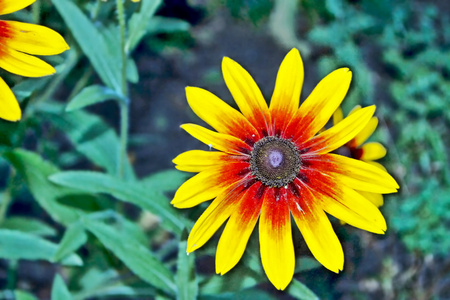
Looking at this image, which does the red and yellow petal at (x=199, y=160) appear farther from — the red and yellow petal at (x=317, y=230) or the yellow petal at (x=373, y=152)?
the yellow petal at (x=373, y=152)

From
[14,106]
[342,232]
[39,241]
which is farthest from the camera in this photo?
[39,241]

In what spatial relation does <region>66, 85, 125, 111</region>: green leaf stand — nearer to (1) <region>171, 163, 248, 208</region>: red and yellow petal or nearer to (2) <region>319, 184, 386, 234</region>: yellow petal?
(1) <region>171, 163, 248, 208</region>: red and yellow petal

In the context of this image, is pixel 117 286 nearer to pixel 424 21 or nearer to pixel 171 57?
pixel 171 57

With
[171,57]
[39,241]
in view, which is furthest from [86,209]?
[171,57]

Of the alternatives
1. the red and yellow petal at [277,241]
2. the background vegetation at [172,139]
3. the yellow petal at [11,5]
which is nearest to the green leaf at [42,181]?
the background vegetation at [172,139]

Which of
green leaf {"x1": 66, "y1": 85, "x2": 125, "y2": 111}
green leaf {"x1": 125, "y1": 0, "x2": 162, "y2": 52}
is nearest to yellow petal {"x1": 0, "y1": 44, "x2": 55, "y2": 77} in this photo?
green leaf {"x1": 66, "y1": 85, "x2": 125, "y2": 111}

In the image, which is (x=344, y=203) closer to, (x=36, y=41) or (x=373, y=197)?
(x=373, y=197)

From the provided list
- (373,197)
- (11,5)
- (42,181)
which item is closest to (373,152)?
(373,197)
